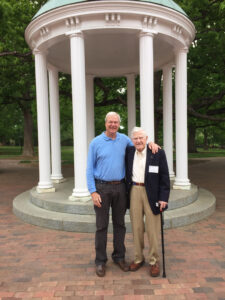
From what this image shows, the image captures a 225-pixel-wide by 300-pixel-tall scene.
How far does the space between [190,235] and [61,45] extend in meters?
6.22

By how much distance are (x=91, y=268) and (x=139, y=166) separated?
169 centimetres

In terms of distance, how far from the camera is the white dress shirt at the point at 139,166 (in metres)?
3.58

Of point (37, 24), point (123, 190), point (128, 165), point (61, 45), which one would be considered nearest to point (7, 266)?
point (123, 190)

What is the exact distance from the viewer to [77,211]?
5801 mm

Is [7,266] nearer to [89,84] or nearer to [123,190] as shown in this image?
[123,190]

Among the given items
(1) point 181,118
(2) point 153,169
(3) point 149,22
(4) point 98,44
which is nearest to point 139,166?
(2) point 153,169

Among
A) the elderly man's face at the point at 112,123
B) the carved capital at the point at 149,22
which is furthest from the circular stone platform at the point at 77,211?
the carved capital at the point at 149,22

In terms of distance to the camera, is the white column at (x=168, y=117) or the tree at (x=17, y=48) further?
the tree at (x=17, y=48)

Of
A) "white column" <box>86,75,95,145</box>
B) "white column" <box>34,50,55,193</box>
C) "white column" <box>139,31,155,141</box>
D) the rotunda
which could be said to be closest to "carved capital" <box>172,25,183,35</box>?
the rotunda

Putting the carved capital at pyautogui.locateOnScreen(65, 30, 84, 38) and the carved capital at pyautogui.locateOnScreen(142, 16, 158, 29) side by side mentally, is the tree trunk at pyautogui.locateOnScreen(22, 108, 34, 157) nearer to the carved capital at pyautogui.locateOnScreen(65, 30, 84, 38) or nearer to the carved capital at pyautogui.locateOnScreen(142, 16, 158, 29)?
the carved capital at pyautogui.locateOnScreen(65, 30, 84, 38)

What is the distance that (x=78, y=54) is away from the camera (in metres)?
6.02

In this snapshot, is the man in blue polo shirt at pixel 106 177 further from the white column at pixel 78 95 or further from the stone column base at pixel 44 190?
the stone column base at pixel 44 190

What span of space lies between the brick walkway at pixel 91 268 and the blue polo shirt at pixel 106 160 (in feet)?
4.08

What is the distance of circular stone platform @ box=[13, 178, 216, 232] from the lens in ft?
17.7
